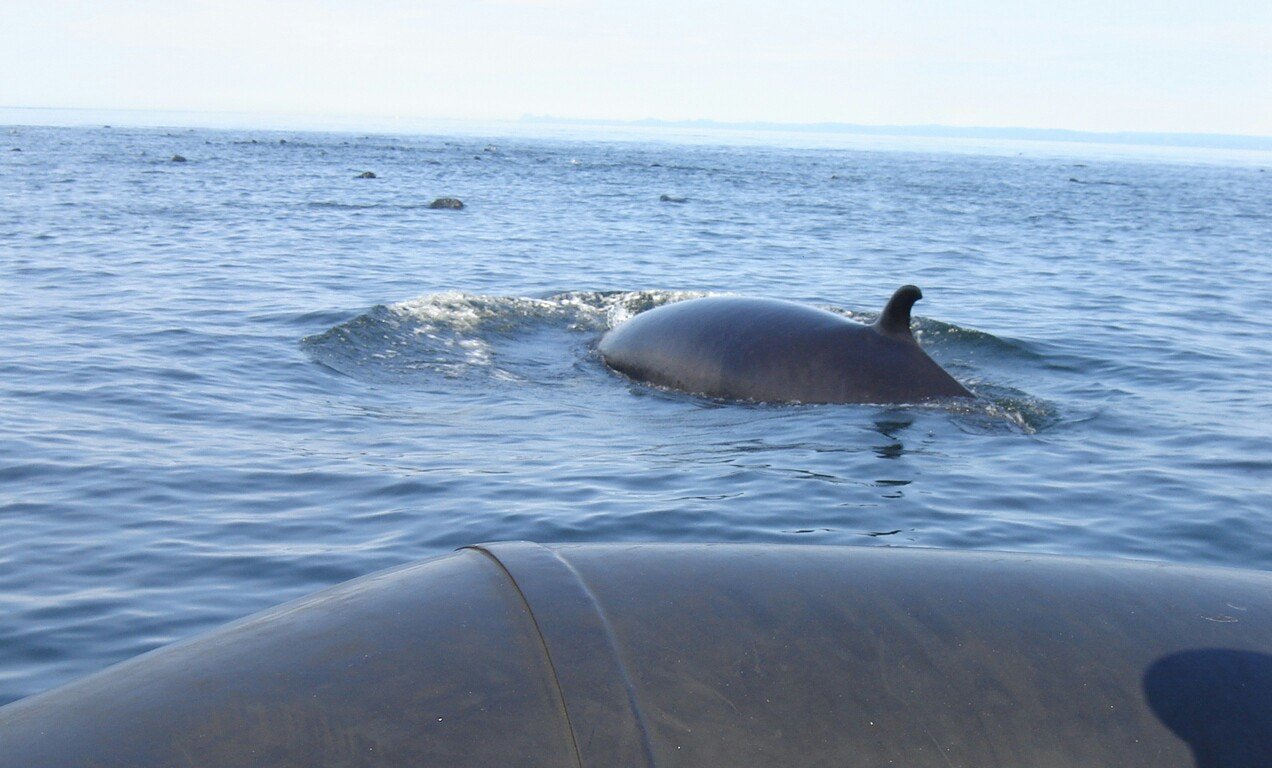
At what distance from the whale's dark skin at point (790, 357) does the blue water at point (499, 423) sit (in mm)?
258

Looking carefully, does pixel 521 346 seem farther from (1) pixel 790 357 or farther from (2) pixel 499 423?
(1) pixel 790 357

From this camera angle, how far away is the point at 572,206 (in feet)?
128

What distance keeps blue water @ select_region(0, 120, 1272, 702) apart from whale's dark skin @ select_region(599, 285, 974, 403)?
258 millimetres

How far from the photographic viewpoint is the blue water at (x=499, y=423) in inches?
279

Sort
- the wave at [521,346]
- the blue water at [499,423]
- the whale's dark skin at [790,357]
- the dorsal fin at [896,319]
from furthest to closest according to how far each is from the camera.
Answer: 1. the wave at [521,346]
2. the whale's dark skin at [790,357]
3. the dorsal fin at [896,319]
4. the blue water at [499,423]

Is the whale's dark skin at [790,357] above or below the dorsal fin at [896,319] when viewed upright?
below

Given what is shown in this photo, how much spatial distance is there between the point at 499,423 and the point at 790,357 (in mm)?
2606

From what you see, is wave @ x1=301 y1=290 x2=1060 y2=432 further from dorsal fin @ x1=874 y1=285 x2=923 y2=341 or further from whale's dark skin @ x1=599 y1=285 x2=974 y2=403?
dorsal fin @ x1=874 y1=285 x2=923 y2=341

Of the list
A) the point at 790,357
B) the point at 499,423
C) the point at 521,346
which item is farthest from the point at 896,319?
the point at 521,346

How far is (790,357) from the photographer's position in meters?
10.6

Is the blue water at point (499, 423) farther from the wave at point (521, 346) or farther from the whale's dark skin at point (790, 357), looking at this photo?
the whale's dark skin at point (790, 357)

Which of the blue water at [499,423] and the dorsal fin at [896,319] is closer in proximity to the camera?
the blue water at [499,423]

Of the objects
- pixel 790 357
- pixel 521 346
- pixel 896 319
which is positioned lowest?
pixel 521 346

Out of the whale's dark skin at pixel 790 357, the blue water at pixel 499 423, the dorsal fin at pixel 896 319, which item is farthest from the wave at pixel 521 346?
the dorsal fin at pixel 896 319
